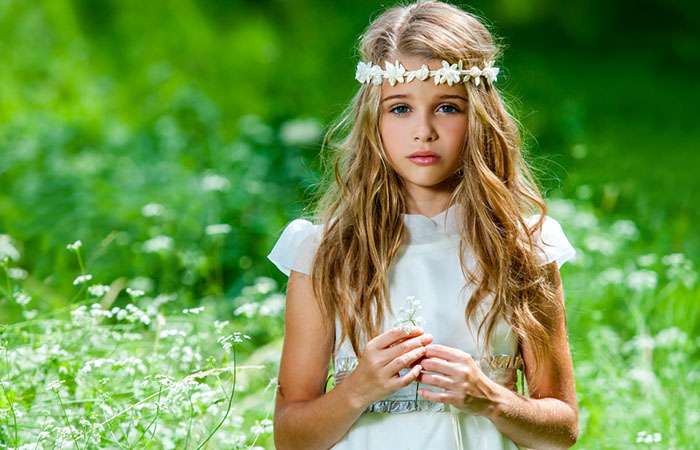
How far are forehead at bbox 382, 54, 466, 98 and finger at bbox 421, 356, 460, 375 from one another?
0.59 metres

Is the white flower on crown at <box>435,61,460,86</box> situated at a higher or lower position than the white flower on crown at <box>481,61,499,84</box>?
lower

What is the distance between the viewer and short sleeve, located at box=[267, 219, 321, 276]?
2088 millimetres

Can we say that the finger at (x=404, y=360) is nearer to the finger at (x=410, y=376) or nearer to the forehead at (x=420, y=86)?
the finger at (x=410, y=376)

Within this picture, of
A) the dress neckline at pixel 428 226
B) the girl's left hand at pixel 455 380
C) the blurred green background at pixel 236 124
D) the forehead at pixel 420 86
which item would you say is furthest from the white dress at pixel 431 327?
the blurred green background at pixel 236 124

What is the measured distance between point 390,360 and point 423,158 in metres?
0.47

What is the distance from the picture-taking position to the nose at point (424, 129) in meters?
1.94

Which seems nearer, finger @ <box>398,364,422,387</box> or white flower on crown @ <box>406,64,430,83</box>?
finger @ <box>398,364,422,387</box>

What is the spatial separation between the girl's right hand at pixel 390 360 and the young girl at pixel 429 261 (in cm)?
8

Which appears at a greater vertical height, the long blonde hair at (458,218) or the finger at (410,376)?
the long blonde hair at (458,218)

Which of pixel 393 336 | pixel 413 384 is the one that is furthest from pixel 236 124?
pixel 393 336

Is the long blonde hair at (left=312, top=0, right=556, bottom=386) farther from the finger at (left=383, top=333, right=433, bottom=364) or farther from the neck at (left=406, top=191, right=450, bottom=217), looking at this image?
the finger at (left=383, top=333, right=433, bottom=364)

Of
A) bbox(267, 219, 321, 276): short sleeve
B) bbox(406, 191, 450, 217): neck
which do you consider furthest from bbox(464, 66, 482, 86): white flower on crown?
bbox(267, 219, 321, 276): short sleeve

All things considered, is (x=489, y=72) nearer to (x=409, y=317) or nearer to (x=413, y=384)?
(x=409, y=317)

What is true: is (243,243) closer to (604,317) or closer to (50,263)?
(50,263)
